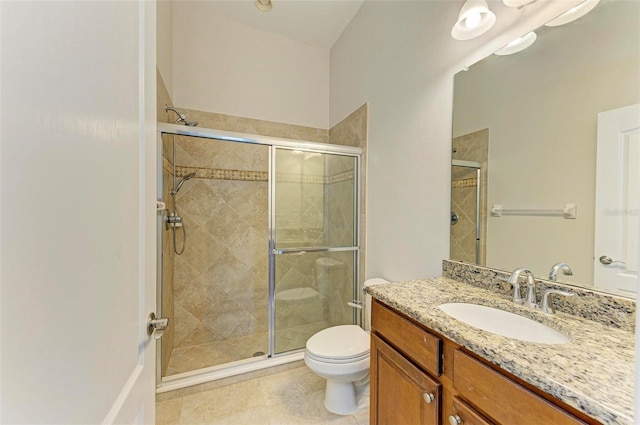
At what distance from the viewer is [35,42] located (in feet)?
1.09

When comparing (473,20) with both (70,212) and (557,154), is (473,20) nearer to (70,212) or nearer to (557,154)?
(557,154)

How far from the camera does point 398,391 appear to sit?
99 centimetres

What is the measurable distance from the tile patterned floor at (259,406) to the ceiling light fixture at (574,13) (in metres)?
2.16

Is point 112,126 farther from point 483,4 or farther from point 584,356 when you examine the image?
point 483,4

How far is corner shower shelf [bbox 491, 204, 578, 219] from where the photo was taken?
0.93 meters

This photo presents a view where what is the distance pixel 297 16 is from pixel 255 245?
87.3 inches

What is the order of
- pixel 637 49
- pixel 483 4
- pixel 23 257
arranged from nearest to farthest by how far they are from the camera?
pixel 23 257 < pixel 637 49 < pixel 483 4

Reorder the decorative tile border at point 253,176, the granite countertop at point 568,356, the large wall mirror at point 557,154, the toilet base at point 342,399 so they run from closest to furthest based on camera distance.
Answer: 1. the granite countertop at point 568,356
2. the large wall mirror at point 557,154
3. the toilet base at point 342,399
4. the decorative tile border at point 253,176

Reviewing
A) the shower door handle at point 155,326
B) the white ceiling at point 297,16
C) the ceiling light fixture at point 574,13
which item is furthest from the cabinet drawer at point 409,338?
the white ceiling at point 297,16

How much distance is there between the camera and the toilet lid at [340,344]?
147 centimetres

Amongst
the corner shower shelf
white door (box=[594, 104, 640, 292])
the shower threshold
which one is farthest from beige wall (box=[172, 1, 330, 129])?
white door (box=[594, 104, 640, 292])

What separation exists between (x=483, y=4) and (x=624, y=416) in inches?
56.5

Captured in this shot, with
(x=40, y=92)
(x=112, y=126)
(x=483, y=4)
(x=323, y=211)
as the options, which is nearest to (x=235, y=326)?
(x=323, y=211)

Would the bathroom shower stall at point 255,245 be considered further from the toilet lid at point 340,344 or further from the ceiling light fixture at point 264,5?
the ceiling light fixture at point 264,5
